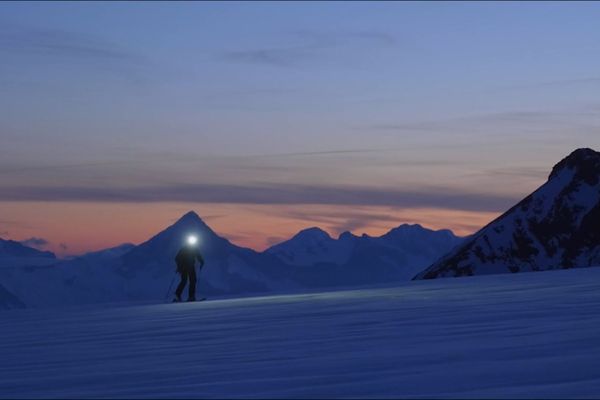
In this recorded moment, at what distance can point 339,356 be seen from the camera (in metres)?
7.88

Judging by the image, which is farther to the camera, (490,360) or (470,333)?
(470,333)

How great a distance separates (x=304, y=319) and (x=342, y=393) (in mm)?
7509

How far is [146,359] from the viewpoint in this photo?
883 centimetres

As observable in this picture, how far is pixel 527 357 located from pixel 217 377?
242 cm

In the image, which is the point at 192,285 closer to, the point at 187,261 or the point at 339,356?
the point at 187,261

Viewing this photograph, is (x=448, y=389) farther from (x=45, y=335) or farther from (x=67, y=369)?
(x=45, y=335)

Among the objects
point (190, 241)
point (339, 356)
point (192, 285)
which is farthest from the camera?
point (190, 241)

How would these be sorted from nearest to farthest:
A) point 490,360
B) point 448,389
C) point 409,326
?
point 448,389
point 490,360
point 409,326

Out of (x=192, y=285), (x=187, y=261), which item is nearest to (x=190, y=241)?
(x=187, y=261)

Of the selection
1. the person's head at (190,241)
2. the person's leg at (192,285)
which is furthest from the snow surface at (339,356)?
the person's head at (190,241)

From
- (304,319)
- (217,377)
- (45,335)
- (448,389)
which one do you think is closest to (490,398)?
(448,389)

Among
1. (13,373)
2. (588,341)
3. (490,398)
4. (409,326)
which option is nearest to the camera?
(490,398)

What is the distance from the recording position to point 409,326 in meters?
10.6

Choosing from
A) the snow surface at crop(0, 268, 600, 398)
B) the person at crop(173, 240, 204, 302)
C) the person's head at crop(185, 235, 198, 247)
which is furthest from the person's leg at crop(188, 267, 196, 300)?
the snow surface at crop(0, 268, 600, 398)
